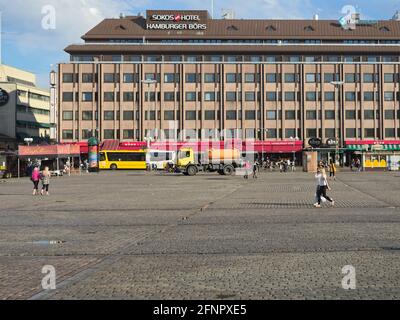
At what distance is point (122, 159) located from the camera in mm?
83312

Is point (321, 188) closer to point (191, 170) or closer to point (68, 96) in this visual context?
point (191, 170)

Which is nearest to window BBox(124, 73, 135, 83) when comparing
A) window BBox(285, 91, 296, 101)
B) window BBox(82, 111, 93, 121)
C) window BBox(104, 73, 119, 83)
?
window BBox(104, 73, 119, 83)

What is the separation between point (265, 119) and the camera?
95.5 m

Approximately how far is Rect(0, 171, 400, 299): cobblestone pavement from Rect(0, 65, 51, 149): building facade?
82.3 m

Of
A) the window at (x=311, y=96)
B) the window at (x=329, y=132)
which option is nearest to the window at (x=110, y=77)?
the window at (x=311, y=96)

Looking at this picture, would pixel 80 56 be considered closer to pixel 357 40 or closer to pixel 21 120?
pixel 21 120

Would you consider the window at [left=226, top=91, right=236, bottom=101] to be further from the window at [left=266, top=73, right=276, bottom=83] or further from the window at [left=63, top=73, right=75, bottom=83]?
the window at [left=63, top=73, right=75, bottom=83]

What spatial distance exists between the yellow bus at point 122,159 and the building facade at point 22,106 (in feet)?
64.0

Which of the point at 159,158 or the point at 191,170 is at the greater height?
the point at 159,158

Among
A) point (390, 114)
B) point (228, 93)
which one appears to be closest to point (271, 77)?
point (228, 93)

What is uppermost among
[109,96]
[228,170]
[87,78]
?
[87,78]

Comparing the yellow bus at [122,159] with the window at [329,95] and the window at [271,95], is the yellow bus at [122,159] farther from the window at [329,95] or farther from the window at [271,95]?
the window at [329,95]

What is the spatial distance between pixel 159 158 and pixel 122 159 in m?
5.67

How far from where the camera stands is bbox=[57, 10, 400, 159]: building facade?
95.0 meters
